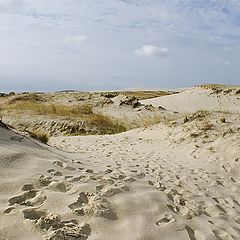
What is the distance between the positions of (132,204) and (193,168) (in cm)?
397

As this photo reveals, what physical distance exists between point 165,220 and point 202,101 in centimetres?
2605

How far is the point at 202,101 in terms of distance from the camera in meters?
29.4

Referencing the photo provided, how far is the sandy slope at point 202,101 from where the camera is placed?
89.1ft

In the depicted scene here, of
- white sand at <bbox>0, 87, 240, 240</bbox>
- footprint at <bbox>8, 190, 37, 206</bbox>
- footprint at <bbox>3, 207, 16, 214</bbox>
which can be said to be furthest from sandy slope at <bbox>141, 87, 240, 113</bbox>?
footprint at <bbox>3, 207, 16, 214</bbox>

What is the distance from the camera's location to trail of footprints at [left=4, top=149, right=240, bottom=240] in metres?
3.69

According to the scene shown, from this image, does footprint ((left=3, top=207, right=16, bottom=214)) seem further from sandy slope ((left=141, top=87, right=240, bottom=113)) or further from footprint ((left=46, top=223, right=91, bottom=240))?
sandy slope ((left=141, top=87, right=240, bottom=113))

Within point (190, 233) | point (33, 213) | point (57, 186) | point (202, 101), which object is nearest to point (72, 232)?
point (33, 213)

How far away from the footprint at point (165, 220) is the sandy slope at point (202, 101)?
22.4 meters

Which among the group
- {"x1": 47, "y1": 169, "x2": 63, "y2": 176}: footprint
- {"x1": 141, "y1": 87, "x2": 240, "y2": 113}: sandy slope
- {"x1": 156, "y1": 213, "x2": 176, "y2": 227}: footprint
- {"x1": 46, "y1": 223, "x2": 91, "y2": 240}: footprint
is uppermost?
{"x1": 47, "y1": 169, "x2": 63, "y2": 176}: footprint

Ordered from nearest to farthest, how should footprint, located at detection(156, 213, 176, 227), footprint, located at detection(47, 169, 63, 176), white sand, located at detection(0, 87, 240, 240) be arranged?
white sand, located at detection(0, 87, 240, 240), footprint, located at detection(156, 213, 176, 227), footprint, located at detection(47, 169, 63, 176)

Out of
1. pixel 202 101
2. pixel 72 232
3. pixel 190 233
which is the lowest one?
pixel 202 101

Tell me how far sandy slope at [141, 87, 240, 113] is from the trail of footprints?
806 inches

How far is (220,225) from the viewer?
4.45m

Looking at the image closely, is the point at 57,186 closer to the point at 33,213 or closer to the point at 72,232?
the point at 33,213
